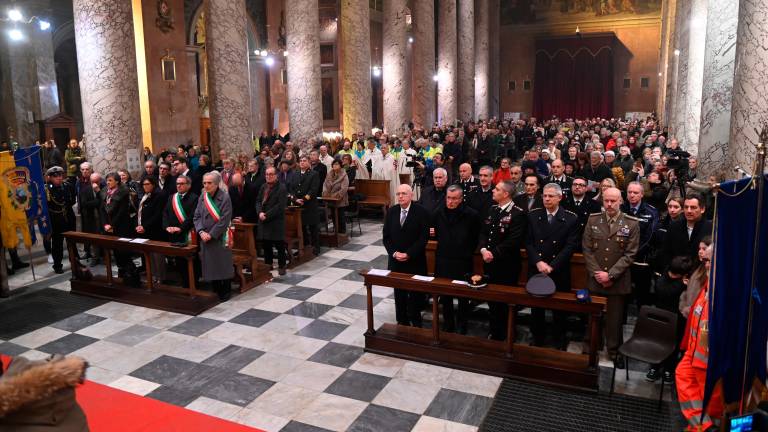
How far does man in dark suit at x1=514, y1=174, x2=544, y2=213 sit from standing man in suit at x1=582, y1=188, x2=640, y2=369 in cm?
132

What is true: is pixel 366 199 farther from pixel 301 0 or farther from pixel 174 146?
pixel 174 146

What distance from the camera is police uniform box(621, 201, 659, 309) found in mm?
6490

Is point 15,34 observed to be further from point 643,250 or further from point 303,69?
point 643,250

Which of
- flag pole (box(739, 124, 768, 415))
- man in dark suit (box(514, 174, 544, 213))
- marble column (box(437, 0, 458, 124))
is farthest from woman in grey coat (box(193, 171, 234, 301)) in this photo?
marble column (box(437, 0, 458, 124))

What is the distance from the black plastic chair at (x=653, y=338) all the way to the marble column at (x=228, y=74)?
28.9ft

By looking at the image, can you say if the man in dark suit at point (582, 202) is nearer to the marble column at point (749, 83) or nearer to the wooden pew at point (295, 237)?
the marble column at point (749, 83)

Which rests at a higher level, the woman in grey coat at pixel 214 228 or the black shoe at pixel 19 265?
the woman in grey coat at pixel 214 228

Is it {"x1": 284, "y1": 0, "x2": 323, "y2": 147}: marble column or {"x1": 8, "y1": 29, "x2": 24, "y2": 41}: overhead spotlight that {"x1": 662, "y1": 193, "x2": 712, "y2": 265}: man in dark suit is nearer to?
{"x1": 284, "y1": 0, "x2": 323, "y2": 147}: marble column

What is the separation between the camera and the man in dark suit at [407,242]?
6.62m

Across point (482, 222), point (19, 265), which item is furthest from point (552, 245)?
point (19, 265)

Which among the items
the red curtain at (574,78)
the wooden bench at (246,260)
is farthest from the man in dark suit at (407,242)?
the red curtain at (574,78)

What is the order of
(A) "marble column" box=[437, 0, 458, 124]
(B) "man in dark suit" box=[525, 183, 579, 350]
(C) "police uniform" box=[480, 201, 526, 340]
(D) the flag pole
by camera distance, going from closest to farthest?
1. (D) the flag pole
2. (B) "man in dark suit" box=[525, 183, 579, 350]
3. (C) "police uniform" box=[480, 201, 526, 340]
4. (A) "marble column" box=[437, 0, 458, 124]

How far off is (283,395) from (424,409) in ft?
4.23

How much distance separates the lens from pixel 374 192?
12.6 m
